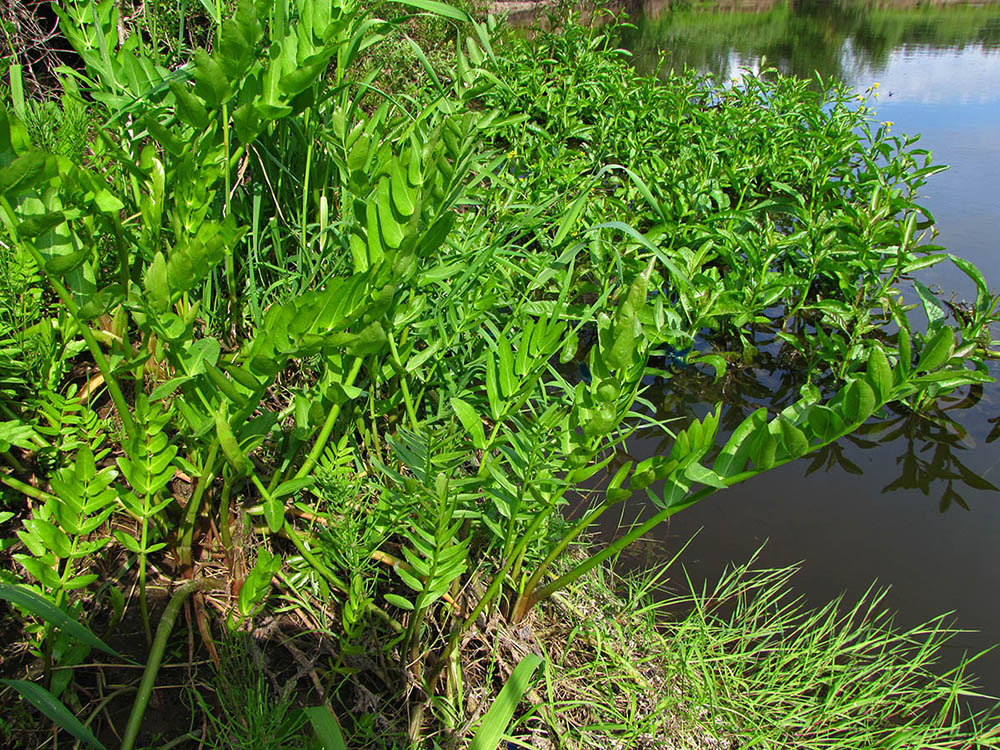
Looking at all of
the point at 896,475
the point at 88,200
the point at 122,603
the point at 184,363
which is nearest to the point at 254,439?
the point at 184,363

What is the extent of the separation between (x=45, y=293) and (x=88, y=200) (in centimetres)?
60

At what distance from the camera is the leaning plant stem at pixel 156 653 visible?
957mm

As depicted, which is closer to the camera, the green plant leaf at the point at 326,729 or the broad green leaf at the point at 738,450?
the green plant leaf at the point at 326,729

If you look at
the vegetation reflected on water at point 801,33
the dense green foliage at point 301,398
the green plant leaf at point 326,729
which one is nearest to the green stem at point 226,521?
the dense green foliage at point 301,398

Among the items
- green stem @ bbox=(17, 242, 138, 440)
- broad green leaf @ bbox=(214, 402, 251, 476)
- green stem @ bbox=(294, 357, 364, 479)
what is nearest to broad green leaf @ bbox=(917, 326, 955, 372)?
green stem @ bbox=(294, 357, 364, 479)

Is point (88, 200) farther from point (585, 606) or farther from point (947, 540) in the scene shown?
point (947, 540)

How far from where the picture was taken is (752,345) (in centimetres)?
254

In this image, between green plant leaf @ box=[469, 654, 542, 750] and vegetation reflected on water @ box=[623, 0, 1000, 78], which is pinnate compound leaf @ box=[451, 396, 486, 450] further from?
vegetation reflected on water @ box=[623, 0, 1000, 78]

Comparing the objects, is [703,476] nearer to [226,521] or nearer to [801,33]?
[226,521]

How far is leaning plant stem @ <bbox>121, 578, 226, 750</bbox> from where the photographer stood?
957 mm

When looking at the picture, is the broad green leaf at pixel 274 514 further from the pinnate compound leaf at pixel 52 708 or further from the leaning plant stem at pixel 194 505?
the pinnate compound leaf at pixel 52 708

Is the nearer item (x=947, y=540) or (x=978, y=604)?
(x=978, y=604)

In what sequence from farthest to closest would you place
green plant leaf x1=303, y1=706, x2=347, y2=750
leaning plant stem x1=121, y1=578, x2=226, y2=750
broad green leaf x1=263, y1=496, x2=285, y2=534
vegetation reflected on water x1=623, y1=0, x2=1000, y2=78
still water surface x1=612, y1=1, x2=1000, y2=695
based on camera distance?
vegetation reflected on water x1=623, y1=0, x2=1000, y2=78 → still water surface x1=612, y1=1, x2=1000, y2=695 → broad green leaf x1=263, y1=496, x2=285, y2=534 → leaning plant stem x1=121, y1=578, x2=226, y2=750 → green plant leaf x1=303, y1=706, x2=347, y2=750

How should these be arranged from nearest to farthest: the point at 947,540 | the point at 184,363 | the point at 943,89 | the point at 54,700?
1. the point at 54,700
2. the point at 184,363
3. the point at 947,540
4. the point at 943,89
